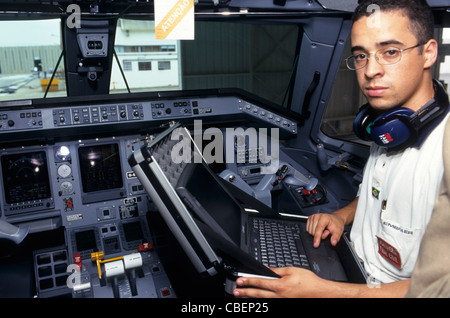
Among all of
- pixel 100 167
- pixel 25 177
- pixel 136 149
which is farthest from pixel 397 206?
pixel 25 177

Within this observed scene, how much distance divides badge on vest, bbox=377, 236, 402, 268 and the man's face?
47 cm

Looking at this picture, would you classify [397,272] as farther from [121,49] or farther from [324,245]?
[121,49]

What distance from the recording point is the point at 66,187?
2303mm

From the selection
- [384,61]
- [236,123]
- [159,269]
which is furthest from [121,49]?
[384,61]

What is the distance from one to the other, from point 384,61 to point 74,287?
6.08 feet

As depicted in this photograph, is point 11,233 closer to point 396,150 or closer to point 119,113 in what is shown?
point 119,113

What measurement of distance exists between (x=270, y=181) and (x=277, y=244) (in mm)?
1388

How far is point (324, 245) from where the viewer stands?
56.2 inches

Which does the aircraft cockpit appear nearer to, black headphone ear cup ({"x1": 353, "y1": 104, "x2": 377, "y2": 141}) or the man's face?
black headphone ear cup ({"x1": 353, "y1": 104, "x2": 377, "y2": 141})

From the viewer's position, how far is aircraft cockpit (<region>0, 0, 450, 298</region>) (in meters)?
1.89

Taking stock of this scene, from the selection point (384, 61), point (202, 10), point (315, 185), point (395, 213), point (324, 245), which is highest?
point (202, 10)

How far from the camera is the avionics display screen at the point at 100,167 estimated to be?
2.36 meters
